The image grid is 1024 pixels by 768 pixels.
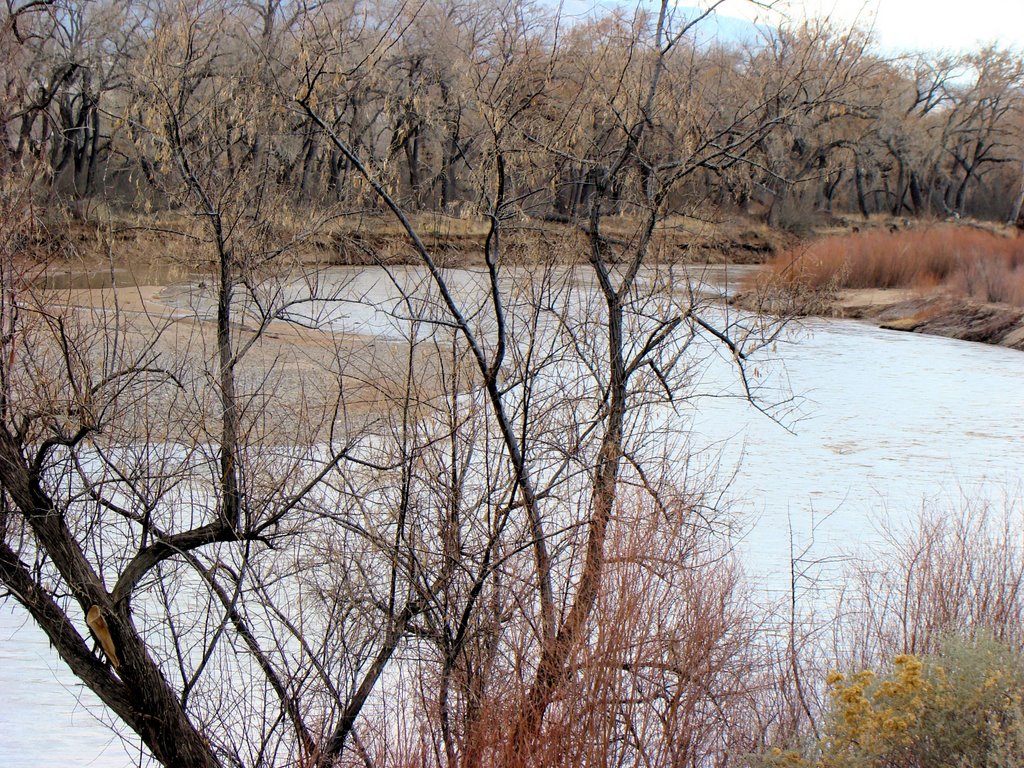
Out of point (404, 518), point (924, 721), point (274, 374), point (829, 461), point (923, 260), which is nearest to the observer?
point (924, 721)

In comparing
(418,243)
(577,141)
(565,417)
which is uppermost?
(577,141)

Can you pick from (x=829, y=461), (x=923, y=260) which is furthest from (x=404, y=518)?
(x=923, y=260)

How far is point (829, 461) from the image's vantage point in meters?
13.1

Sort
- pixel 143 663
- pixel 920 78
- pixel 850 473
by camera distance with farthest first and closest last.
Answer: pixel 920 78 < pixel 850 473 < pixel 143 663

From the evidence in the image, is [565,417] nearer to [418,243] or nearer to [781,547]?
[418,243]

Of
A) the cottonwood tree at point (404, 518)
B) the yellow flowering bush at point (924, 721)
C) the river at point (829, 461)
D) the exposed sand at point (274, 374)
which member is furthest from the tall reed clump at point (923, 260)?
the yellow flowering bush at point (924, 721)

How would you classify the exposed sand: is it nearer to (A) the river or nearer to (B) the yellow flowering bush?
(A) the river

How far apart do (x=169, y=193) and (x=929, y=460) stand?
9765mm

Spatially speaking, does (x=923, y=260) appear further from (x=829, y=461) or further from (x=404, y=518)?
(x=404, y=518)

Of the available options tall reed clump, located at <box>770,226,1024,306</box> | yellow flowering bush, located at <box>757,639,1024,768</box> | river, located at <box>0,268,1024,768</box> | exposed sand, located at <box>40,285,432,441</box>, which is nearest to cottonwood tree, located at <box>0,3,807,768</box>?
exposed sand, located at <box>40,285,432,441</box>

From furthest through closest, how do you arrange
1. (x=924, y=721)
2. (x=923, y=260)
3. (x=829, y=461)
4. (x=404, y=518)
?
(x=923, y=260), (x=829, y=461), (x=404, y=518), (x=924, y=721)

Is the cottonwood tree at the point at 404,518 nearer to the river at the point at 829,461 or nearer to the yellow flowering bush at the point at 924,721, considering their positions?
the river at the point at 829,461

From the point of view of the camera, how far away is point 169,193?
7.35 metres

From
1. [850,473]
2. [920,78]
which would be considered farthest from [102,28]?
[920,78]
